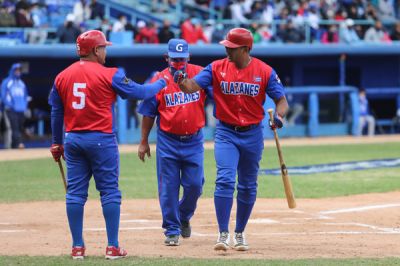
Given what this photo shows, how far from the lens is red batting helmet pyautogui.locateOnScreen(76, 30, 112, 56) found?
306 inches

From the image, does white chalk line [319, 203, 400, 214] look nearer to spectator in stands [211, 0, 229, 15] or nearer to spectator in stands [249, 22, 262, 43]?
spectator in stands [249, 22, 262, 43]

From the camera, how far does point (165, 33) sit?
82.9 ft

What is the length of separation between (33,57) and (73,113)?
16831 mm

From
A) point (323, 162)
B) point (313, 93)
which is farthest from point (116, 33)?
point (323, 162)

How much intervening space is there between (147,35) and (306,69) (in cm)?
617

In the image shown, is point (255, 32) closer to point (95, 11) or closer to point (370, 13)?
point (95, 11)

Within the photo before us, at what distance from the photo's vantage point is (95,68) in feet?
25.6

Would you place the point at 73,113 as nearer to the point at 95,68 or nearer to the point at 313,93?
the point at 95,68

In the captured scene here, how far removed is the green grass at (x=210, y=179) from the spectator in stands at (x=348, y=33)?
26.0 ft

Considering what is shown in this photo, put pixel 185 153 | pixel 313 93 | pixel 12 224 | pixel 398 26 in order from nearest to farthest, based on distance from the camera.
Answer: pixel 185 153 < pixel 12 224 < pixel 313 93 < pixel 398 26

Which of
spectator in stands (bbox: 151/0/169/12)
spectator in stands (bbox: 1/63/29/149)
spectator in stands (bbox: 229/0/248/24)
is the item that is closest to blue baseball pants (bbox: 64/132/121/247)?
spectator in stands (bbox: 1/63/29/149)

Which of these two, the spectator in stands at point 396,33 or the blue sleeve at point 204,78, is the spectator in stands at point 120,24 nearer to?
the spectator in stands at point 396,33

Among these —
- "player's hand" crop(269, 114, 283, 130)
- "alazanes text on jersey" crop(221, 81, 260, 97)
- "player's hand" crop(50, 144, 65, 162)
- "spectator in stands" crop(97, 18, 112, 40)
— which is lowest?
"player's hand" crop(50, 144, 65, 162)

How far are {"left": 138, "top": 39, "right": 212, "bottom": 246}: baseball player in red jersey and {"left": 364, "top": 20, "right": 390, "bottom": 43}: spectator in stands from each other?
66.3ft
